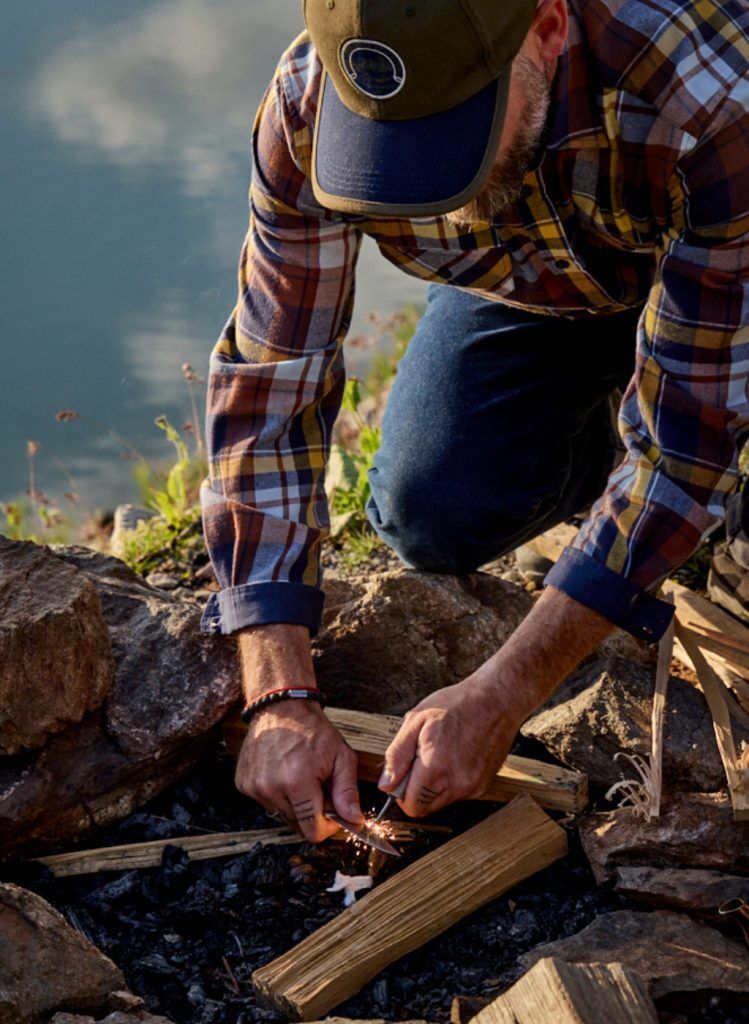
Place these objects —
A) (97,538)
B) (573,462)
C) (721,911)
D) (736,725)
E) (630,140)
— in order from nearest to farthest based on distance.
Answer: (721,911)
(630,140)
(736,725)
(573,462)
(97,538)

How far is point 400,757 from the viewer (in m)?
2.62

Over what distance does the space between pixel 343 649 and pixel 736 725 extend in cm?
99

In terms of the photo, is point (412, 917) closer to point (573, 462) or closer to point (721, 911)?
point (721, 911)

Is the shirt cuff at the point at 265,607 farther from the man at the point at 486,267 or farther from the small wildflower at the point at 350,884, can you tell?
the small wildflower at the point at 350,884

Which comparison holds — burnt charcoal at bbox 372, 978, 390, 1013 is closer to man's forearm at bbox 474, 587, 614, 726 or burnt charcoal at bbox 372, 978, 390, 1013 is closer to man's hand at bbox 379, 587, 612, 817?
man's hand at bbox 379, 587, 612, 817

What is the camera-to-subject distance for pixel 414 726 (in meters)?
2.63

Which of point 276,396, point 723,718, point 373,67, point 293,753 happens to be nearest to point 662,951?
point 723,718

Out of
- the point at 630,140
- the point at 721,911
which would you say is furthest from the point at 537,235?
the point at 721,911

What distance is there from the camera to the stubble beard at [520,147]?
250 cm

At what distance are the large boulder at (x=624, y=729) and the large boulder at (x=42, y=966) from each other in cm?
117

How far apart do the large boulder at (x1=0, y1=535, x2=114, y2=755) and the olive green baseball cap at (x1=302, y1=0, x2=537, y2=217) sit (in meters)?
1.05

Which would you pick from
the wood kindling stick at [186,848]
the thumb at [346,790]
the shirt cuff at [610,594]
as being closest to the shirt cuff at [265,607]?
the thumb at [346,790]

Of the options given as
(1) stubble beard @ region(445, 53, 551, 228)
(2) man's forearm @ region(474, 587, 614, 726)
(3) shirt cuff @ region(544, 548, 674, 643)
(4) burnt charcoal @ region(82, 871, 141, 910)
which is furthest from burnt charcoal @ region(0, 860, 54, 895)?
(1) stubble beard @ region(445, 53, 551, 228)

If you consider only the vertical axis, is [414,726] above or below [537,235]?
below
